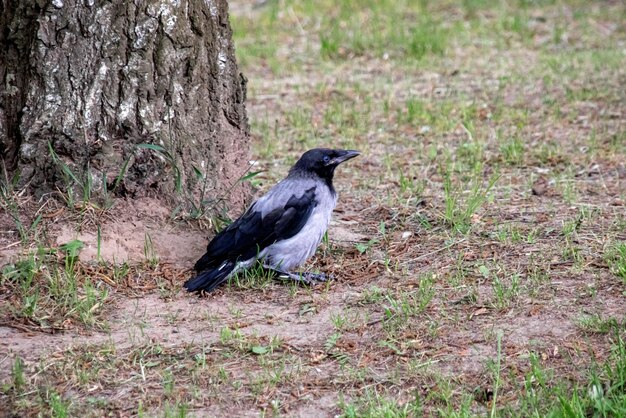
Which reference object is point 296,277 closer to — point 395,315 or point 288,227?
point 288,227

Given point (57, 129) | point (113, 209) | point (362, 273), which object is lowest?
point (362, 273)

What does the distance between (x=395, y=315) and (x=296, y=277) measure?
0.90m

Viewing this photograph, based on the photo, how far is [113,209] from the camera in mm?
6262

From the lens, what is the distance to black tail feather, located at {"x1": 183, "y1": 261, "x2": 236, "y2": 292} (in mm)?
5852

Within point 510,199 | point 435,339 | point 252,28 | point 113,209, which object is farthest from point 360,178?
point 252,28

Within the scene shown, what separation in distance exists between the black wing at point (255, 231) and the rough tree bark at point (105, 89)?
57 centimetres

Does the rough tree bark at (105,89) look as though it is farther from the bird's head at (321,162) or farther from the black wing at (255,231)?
the bird's head at (321,162)

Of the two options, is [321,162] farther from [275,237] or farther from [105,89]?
[105,89]

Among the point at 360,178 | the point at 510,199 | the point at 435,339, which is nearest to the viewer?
the point at 435,339

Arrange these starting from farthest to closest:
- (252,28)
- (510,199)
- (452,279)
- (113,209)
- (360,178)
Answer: (252,28), (360,178), (510,199), (113,209), (452,279)

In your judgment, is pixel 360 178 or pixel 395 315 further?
pixel 360 178

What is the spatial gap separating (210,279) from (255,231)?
1.58 feet

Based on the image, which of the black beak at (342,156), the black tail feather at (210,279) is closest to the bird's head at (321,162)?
the black beak at (342,156)

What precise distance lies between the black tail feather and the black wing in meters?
0.07
